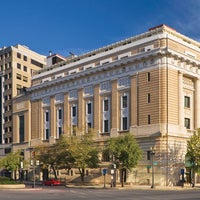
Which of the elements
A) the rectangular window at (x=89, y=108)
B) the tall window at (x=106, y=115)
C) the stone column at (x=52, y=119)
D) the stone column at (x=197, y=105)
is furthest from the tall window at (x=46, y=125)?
the stone column at (x=197, y=105)

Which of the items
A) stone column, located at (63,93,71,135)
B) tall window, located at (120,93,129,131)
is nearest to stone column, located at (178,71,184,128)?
tall window, located at (120,93,129,131)

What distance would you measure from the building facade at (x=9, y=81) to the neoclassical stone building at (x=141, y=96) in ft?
64.8

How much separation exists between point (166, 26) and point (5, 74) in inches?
2019

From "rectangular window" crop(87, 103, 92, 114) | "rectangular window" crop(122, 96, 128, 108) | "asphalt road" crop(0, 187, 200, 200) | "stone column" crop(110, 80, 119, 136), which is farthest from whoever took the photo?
"rectangular window" crop(87, 103, 92, 114)

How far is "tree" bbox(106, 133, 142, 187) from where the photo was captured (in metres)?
56.6

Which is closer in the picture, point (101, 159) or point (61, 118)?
point (101, 159)

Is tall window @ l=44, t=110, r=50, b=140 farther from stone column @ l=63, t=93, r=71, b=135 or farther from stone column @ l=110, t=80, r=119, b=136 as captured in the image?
stone column @ l=110, t=80, r=119, b=136

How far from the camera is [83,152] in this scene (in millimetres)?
62406

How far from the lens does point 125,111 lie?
224 ft

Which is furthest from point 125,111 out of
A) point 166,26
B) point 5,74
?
point 5,74

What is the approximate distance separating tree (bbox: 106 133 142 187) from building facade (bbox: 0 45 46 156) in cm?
4696

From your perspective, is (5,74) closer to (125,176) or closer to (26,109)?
(26,109)

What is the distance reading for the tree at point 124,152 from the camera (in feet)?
186

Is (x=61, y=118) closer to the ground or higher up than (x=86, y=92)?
closer to the ground
